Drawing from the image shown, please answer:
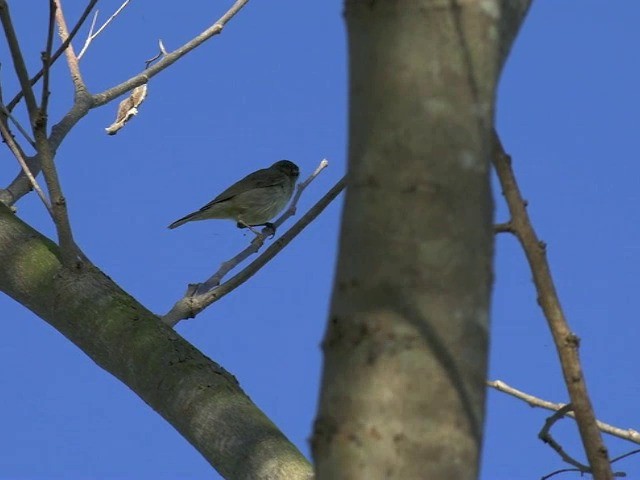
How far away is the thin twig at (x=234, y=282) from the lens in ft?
10.4

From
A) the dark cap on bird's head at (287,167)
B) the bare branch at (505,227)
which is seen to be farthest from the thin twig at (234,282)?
the dark cap on bird's head at (287,167)

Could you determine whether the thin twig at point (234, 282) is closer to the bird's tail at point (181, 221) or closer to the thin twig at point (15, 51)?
the thin twig at point (15, 51)

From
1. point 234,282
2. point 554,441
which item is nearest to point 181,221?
point 234,282

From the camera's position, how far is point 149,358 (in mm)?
2689

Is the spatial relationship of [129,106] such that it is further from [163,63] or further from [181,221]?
[181,221]

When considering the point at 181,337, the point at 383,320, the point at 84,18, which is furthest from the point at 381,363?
the point at 84,18

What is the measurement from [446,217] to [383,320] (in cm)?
13

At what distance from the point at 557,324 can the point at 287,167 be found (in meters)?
8.64

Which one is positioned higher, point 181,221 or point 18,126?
point 181,221

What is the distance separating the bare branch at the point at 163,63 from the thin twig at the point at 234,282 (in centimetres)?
98

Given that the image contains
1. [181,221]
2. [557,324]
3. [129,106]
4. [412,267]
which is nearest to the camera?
[412,267]

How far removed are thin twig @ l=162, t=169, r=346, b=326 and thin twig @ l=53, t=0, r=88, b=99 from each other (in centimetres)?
108

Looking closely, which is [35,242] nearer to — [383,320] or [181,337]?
[181,337]

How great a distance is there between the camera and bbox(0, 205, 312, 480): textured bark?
248cm
